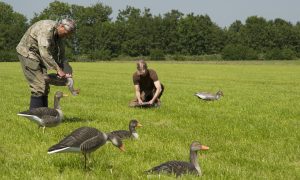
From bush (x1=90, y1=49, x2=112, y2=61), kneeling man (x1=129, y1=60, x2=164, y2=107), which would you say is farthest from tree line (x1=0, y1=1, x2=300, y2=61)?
kneeling man (x1=129, y1=60, x2=164, y2=107)

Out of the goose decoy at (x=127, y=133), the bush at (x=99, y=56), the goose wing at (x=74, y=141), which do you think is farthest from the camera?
the bush at (x=99, y=56)

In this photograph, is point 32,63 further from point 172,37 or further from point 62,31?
point 172,37

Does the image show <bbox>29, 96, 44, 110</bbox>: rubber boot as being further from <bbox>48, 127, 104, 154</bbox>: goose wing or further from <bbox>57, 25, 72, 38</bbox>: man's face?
<bbox>48, 127, 104, 154</bbox>: goose wing

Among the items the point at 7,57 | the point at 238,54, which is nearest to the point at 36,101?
the point at 7,57

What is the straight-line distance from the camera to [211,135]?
11.4 m

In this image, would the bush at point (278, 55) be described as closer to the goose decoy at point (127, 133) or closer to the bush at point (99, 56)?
the bush at point (99, 56)

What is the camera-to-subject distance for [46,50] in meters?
11.5

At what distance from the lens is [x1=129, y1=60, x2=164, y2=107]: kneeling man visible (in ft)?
52.4

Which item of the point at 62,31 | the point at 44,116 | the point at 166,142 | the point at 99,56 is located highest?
the point at 62,31

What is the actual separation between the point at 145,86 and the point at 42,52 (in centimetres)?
624

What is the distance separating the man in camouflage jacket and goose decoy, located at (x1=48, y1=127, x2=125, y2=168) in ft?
14.3

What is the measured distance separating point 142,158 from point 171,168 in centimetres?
154

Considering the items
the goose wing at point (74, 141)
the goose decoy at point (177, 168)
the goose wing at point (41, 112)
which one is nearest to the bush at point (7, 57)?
the goose wing at point (41, 112)

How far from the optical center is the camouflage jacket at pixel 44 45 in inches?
454
